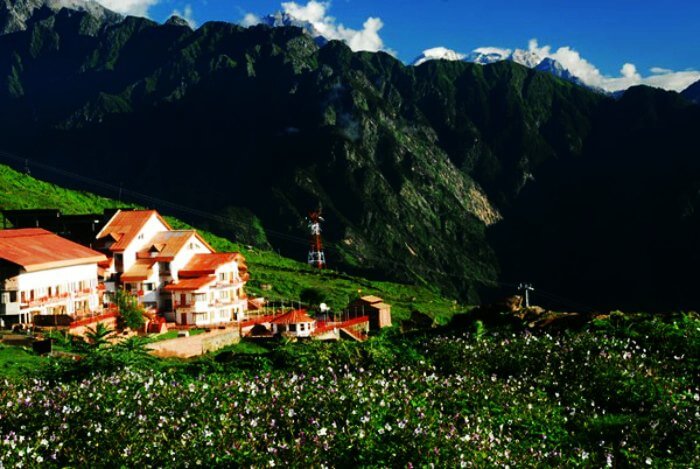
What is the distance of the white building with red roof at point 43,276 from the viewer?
54.4 meters

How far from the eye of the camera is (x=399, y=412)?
16.6 metres

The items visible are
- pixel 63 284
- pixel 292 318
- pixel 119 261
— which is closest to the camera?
pixel 63 284

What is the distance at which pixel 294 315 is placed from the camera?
64562mm

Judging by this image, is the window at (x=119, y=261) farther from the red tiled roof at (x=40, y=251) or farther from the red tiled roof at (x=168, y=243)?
the red tiled roof at (x=40, y=251)

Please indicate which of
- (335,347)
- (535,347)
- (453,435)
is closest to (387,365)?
(335,347)

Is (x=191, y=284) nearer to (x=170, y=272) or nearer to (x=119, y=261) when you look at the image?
(x=170, y=272)

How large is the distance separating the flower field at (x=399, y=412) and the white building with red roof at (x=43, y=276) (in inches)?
1376

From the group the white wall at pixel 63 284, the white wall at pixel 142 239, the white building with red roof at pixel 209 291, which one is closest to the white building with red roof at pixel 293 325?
the white building with red roof at pixel 209 291

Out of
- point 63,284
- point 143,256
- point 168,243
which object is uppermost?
point 168,243

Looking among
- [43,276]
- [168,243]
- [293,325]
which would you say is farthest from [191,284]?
[43,276]

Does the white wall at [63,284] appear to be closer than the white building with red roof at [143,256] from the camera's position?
Yes

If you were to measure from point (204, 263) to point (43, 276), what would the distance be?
695 inches

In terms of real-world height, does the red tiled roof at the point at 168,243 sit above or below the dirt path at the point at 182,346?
Answer: above

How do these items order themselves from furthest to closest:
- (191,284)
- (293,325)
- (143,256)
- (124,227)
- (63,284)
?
(124,227), (143,256), (191,284), (293,325), (63,284)
